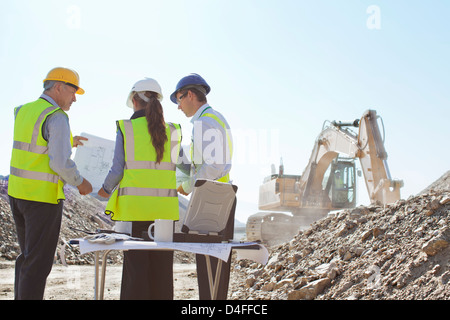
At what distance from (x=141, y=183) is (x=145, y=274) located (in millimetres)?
567

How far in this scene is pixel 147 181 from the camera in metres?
3.04

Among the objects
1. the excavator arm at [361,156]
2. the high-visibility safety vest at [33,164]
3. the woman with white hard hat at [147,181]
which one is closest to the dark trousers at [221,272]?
the woman with white hard hat at [147,181]

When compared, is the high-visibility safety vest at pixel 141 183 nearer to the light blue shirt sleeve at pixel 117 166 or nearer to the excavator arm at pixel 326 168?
the light blue shirt sleeve at pixel 117 166

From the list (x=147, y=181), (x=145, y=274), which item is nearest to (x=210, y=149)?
(x=147, y=181)

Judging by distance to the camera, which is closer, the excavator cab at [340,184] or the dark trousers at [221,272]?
the dark trousers at [221,272]

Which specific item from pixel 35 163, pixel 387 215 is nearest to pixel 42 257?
pixel 35 163

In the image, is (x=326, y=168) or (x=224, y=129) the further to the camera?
(x=326, y=168)

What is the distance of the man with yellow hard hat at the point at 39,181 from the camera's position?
2959mm

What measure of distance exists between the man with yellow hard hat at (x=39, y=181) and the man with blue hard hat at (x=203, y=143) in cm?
75

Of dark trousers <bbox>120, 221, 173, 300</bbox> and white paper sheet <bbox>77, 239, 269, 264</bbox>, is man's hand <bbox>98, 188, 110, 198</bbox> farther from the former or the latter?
white paper sheet <bbox>77, 239, 269, 264</bbox>

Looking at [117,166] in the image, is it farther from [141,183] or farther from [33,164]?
[33,164]

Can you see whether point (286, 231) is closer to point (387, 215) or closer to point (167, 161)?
point (387, 215)

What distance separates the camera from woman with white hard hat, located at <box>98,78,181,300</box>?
117 inches
